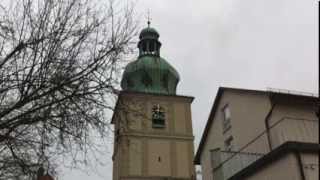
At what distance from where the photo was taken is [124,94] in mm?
11141

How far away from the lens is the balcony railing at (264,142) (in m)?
18.5

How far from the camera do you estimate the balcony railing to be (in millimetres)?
18453

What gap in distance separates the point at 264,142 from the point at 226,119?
4.34m

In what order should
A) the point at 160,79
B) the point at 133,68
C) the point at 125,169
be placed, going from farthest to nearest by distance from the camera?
1. the point at 160,79
2. the point at 125,169
3. the point at 133,68

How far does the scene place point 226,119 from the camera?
970 inches

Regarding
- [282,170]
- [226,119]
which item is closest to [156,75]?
[226,119]

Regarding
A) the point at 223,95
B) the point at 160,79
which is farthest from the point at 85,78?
the point at 160,79

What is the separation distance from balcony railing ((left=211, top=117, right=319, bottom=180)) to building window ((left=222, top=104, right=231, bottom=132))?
2254 mm

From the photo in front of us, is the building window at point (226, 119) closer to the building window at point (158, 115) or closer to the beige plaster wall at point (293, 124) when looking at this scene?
the beige plaster wall at point (293, 124)

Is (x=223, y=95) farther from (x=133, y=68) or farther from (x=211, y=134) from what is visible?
(x=133, y=68)

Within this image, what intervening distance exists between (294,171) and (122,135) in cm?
638

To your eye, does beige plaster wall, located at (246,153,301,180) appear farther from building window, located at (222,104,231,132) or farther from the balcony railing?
building window, located at (222,104,231,132)

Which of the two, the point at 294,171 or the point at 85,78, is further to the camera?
the point at 294,171

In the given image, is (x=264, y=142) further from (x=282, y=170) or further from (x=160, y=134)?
(x=160, y=134)
